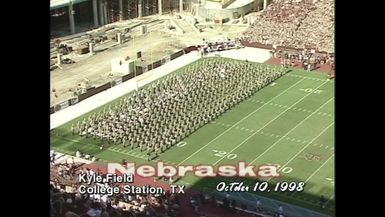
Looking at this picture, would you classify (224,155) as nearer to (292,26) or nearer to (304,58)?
(304,58)

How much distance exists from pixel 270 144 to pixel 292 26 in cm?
513

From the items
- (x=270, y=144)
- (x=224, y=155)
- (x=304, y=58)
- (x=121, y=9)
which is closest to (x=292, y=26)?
(x=304, y=58)

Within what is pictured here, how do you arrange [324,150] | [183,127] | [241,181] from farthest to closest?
1. [183,127]
2. [324,150]
3. [241,181]

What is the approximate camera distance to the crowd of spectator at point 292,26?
52.1ft

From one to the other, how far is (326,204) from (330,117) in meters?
2.86

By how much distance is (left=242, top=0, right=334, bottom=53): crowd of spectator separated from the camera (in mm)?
15867

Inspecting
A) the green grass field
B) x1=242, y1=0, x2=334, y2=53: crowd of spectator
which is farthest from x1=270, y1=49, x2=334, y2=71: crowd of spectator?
the green grass field

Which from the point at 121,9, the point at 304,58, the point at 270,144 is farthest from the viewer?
the point at 121,9

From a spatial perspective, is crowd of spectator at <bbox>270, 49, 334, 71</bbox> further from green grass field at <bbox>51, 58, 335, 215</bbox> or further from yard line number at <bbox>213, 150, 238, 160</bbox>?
yard line number at <bbox>213, 150, 238, 160</bbox>

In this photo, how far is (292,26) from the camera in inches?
636
